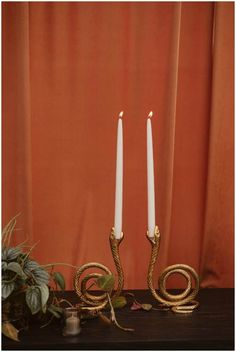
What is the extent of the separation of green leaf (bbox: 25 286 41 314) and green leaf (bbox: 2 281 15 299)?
0.03 metres

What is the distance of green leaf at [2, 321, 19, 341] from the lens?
0.66 m

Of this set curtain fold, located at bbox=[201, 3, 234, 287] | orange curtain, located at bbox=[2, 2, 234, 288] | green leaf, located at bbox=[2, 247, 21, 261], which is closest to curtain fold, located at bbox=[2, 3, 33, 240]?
orange curtain, located at bbox=[2, 2, 234, 288]

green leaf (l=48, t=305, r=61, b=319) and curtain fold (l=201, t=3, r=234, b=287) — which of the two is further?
curtain fold (l=201, t=3, r=234, b=287)

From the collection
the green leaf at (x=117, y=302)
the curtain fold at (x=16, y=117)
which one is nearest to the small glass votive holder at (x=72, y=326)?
the green leaf at (x=117, y=302)

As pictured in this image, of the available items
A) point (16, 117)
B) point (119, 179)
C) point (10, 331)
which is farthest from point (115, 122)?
point (10, 331)

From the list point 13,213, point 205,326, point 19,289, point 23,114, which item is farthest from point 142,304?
point 23,114

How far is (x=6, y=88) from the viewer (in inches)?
41.1

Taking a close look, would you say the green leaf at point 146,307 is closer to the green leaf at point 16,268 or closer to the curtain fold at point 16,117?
the green leaf at point 16,268

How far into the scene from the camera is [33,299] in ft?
2.25

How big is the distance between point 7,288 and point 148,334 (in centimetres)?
25

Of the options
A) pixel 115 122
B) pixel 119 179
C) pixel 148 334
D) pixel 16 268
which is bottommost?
pixel 148 334

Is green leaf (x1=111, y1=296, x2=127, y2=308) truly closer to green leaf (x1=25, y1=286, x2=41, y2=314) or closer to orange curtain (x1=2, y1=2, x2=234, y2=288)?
green leaf (x1=25, y1=286, x2=41, y2=314)

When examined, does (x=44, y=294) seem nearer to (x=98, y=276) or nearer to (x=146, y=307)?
(x=98, y=276)

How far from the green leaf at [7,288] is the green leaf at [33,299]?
0.03 m
